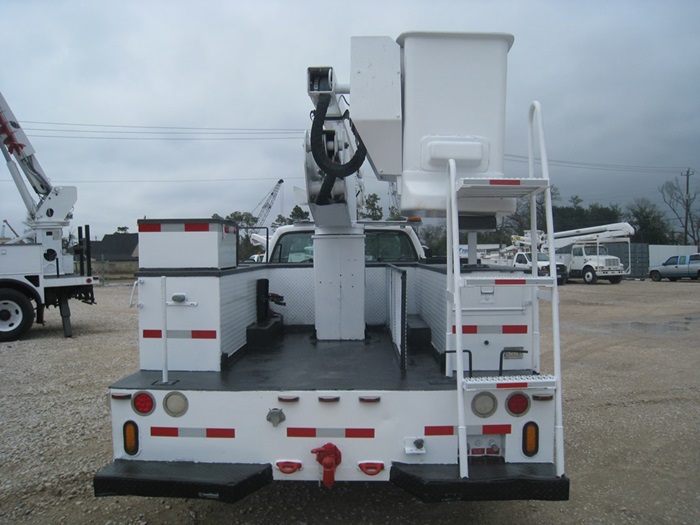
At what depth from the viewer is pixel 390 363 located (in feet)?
12.2

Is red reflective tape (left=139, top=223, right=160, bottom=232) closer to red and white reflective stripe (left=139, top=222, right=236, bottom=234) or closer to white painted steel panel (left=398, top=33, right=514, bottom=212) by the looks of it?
red and white reflective stripe (left=139, top=222, right=236, bottom=234)

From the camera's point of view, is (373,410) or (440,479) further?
(373,410)

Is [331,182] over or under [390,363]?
over

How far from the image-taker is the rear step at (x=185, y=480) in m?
2.75

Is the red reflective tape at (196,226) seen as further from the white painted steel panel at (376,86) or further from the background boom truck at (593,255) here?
the background boom truck at (593,255)

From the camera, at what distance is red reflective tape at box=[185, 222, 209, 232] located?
346 cm

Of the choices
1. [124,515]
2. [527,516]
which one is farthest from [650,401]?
[124,515]

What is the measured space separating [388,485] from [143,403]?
2.00 meters

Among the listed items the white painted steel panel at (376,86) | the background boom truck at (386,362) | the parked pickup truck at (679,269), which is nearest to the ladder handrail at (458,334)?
the background boom truck at (386,362)

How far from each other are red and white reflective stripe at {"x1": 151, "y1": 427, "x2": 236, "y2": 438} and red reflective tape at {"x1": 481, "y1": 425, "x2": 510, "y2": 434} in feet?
4.70

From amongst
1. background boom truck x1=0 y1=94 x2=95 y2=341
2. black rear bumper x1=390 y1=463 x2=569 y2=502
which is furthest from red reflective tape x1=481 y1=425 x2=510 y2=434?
background boom truck x1=0 y1=94 x2=95 y2=341

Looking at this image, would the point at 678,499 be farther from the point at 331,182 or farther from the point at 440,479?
the point at 331,182

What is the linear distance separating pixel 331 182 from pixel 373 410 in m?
1.67

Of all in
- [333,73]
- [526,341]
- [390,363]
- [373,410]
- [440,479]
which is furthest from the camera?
[390,363]
